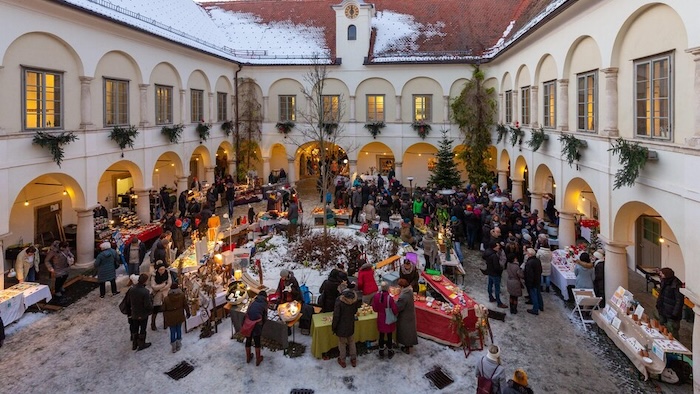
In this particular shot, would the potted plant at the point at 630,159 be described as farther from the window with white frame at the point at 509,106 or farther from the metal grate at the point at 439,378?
the window with white frame at the point at 509,106

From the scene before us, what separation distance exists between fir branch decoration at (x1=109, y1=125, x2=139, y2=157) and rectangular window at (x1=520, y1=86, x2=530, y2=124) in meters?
16.2

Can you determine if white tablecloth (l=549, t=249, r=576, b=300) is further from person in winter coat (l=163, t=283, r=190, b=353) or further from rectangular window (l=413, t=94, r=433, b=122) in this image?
rectangular window (l=413, t=94, r=433, b=122)

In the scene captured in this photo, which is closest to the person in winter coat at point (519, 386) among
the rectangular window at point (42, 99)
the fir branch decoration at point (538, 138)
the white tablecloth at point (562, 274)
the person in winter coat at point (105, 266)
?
the white tablecloth at point (562, 274)

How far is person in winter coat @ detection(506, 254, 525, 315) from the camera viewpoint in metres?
12.2

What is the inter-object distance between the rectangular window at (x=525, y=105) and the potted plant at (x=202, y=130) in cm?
1573

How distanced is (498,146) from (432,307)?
17264mm

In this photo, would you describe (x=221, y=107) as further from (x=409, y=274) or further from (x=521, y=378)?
(x=521, y=378)

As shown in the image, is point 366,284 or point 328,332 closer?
point 328,332

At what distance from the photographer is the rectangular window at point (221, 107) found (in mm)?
27734

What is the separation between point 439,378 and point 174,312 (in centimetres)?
565

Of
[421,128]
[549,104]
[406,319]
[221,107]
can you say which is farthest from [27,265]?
[421,128]

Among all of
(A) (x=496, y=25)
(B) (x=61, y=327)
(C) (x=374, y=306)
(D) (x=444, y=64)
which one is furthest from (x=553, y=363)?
(A) (x=496, y=25)

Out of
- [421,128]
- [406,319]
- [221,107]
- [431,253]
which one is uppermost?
[221,107]

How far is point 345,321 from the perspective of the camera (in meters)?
9.52
